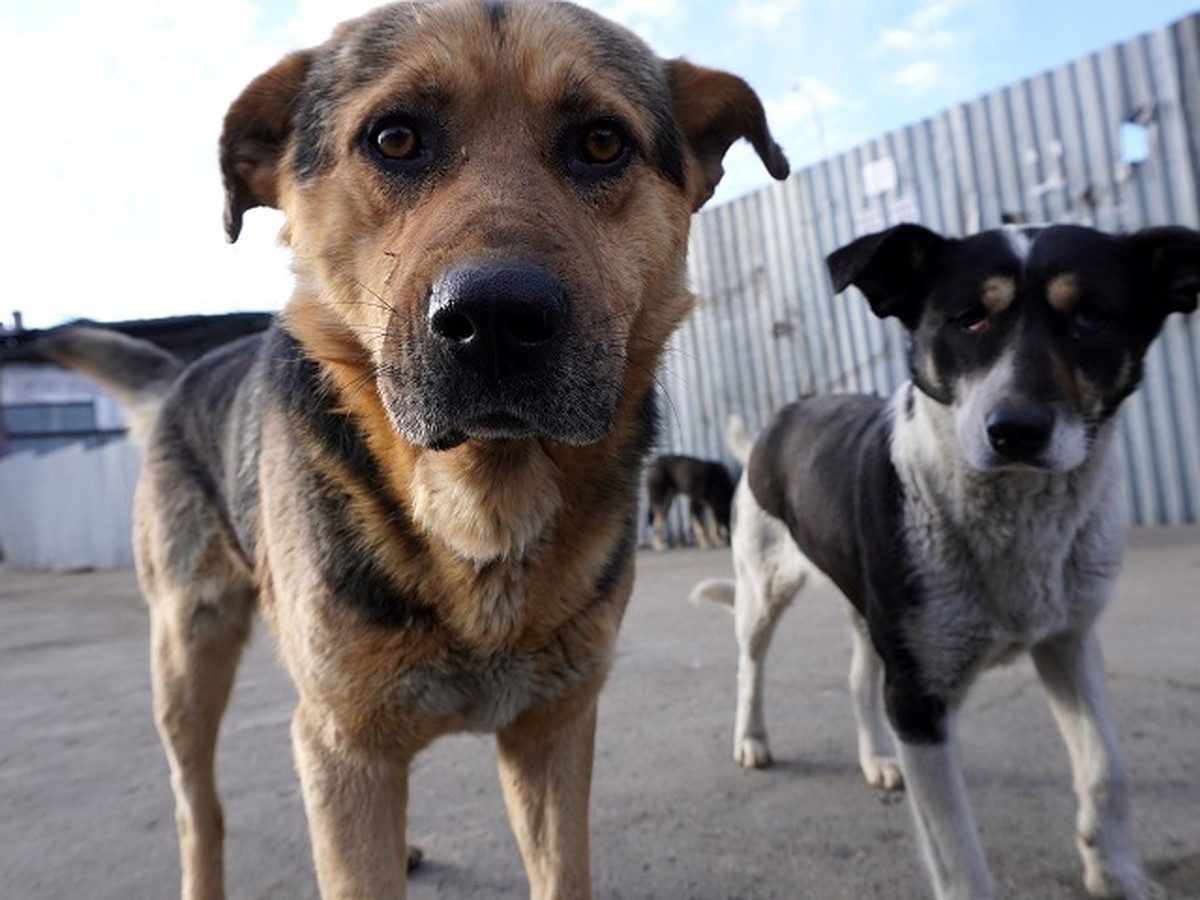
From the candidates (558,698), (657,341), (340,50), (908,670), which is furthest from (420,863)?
(340,50)

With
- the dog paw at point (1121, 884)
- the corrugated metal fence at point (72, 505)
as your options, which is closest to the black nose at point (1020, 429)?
the dog paw at point (1121, 884)

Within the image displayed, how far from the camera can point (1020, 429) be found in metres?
2.21

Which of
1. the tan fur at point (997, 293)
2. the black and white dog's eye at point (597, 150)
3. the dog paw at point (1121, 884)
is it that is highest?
the black and white dog's eye at point (597, 150)

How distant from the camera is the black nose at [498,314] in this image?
136 centimetres

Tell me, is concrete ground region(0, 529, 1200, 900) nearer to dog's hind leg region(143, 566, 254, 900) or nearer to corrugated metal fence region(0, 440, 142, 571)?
dog's hind leg region(143, 566, 254, 900)

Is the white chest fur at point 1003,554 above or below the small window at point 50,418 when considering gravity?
below

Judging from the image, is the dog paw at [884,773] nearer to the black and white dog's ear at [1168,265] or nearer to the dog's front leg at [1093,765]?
the dog's front leg at [1093,765]

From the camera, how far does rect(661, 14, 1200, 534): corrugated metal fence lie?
721cm

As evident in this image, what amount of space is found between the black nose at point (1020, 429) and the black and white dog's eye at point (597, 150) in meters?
1.09

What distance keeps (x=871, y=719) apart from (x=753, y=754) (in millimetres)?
417

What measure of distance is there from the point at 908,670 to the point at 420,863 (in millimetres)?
1430

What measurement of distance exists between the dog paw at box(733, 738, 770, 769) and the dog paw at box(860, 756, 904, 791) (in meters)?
0.34

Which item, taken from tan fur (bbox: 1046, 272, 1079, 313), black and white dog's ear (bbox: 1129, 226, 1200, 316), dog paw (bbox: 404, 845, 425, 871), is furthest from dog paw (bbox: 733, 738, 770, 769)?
black and white dog's ear (bbox: 1129, 226, 1200, 316)

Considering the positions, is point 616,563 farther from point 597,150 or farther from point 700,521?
point 700,521
